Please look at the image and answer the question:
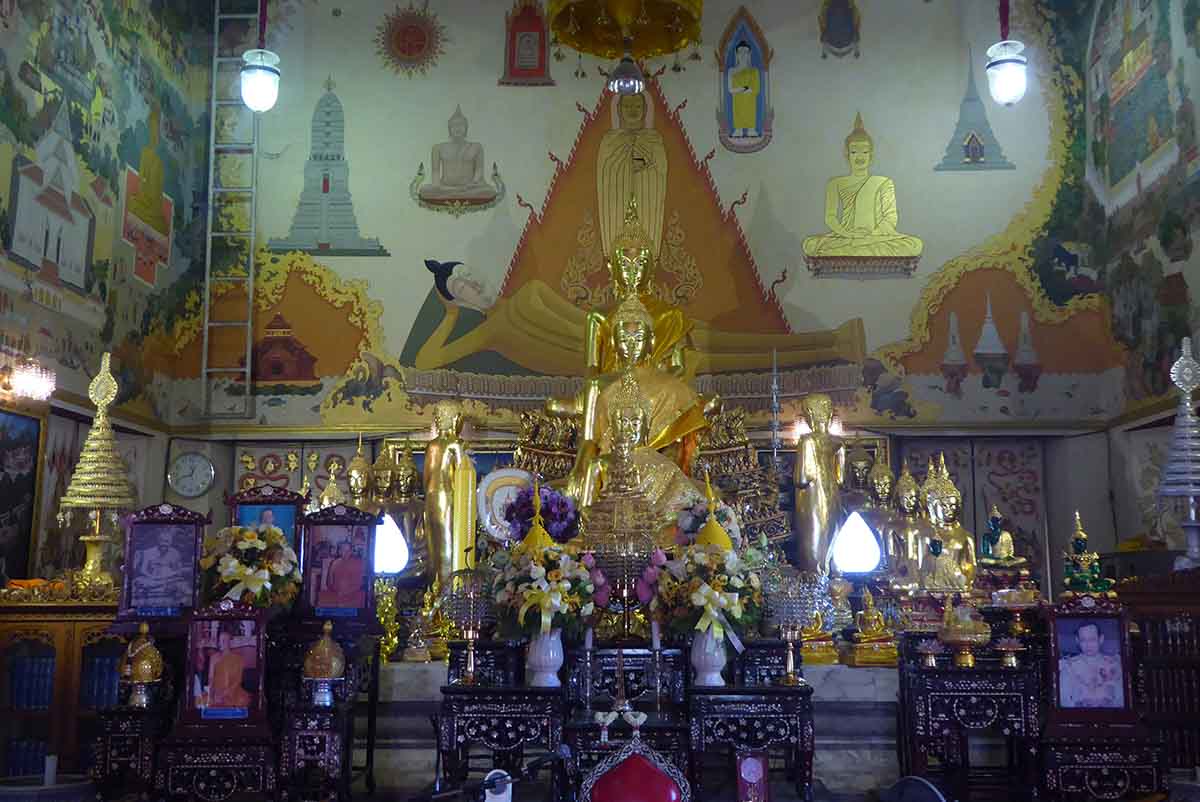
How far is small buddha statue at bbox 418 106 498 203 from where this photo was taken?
10.7 metres

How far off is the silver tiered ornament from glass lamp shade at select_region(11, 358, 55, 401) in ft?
23.1

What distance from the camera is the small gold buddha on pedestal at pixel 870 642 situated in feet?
22.7

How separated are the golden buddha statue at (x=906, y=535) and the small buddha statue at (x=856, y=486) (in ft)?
1.45

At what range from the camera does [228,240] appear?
35.0 feet

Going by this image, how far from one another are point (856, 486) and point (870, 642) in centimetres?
242

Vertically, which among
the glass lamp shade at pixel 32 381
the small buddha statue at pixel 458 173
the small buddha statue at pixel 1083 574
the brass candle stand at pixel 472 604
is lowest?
the brass candle stand at pixel 472 604

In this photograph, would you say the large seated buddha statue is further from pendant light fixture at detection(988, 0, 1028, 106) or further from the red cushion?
the red cushion

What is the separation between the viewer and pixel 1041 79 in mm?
10602

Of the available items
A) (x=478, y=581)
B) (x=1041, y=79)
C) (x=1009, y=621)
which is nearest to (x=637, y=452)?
(x=478, y=581)

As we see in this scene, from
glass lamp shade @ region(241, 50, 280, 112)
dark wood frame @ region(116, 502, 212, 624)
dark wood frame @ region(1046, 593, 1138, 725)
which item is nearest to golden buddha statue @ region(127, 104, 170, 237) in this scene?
glass lamp shade @ region(241, 50, 280, 112)

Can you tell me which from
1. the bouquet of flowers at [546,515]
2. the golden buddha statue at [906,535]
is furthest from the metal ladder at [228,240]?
the golden buddha statue at [906,535]

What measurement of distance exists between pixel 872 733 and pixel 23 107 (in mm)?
6372

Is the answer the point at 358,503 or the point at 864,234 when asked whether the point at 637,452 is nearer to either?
the point at 358,503

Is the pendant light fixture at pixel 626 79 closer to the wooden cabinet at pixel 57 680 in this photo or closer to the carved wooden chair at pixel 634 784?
the wooden cabinet at pixel 57 680
